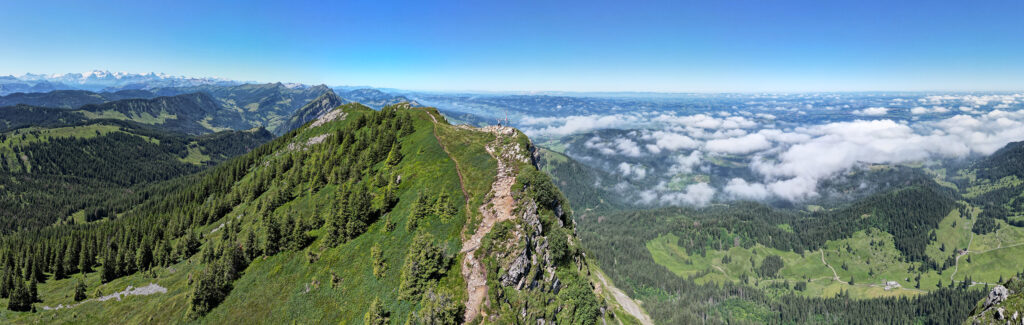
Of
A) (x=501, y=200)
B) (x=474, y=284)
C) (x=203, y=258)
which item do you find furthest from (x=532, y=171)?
(x=203, y=258)

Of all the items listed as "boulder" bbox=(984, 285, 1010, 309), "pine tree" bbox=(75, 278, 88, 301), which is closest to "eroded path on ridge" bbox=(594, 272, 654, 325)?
"boulder" bbox=(984, 285, 1010, 309)

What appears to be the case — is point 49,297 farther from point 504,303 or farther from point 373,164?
point 504,303

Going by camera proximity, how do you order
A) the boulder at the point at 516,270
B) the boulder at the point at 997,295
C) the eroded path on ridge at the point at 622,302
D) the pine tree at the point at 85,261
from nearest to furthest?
the boulder at the point at 516,270 → the boulder at the point at 997,295 → the pine tree at the point at 85,261 → the eroded path on ridge at the point at 622,302

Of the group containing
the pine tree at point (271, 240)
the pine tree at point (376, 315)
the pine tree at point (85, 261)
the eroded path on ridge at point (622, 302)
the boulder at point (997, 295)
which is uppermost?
the pine tree at point (271, 240)

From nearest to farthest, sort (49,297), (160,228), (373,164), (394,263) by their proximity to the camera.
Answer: (394,263) → (49,297) → (373,164) → (160,228)

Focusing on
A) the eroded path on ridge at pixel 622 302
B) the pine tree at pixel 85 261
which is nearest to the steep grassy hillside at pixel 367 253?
the pine tree at pixel 85 261

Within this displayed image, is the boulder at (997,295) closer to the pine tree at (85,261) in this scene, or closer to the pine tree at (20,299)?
the pine tree at (20,299)

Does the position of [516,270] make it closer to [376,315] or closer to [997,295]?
[376,315]

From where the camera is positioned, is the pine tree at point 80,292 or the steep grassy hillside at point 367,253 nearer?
A: the steep grassy hillside at point 367,253
